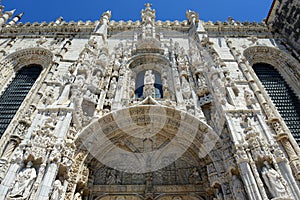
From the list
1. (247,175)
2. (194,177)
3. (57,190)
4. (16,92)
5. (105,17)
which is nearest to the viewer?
(247,175)

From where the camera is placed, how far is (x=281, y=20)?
13023 millimetres

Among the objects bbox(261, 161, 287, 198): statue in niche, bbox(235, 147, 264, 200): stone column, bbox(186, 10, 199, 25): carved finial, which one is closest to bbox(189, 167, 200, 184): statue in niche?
bbox(235, 147, 264, 200): stone column

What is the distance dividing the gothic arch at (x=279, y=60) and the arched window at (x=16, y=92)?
1017 cm

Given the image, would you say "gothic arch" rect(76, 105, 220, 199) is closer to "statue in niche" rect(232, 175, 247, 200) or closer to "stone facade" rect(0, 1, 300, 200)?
"stone facade" rect(0, 1, 300, 200)

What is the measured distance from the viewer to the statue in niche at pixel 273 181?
191 inches

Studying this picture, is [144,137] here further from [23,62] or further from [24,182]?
[23,62]

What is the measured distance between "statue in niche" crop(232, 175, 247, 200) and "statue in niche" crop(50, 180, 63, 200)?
3923 millimetres

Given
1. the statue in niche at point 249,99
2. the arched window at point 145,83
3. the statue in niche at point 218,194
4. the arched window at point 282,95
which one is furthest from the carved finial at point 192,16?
the statue in niche at point 218,194

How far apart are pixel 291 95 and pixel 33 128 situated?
31.0ft

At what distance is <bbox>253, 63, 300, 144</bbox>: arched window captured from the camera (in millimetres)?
8461

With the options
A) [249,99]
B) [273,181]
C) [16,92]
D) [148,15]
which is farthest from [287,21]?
[16,92]

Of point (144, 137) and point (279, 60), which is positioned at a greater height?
point (279, 60)

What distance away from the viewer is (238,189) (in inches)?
213

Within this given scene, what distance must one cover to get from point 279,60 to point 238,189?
27.8 feet
